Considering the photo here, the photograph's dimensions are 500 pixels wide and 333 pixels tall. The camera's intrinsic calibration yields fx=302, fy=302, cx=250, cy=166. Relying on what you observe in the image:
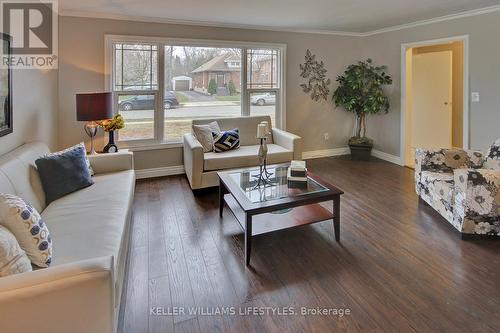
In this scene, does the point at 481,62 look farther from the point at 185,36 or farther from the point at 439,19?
the point at 185,36

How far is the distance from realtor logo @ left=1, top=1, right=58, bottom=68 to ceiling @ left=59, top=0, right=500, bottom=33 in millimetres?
243

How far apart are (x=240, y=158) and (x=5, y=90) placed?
7.92 ft

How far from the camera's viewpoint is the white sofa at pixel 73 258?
3.70 ft

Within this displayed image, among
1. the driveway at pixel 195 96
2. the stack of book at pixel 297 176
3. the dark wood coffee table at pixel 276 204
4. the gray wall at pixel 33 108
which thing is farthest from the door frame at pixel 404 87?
the gray wall at pixel 33 108

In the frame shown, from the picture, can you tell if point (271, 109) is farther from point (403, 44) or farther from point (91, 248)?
point (91, 248)

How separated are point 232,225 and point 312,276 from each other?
3.42 ft

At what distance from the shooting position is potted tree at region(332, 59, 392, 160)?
16.8 feet

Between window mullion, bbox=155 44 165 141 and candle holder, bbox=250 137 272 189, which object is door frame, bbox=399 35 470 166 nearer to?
candle holder, bbox=250 137 272 189

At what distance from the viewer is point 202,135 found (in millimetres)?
4121

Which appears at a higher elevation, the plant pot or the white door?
the white door

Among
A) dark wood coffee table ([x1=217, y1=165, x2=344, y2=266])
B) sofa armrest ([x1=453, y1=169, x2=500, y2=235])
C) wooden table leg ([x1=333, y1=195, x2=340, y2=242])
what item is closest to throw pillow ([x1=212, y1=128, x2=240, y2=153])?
dark wood coffee table ([x1=217, y1=165, x2=344, y2=266])

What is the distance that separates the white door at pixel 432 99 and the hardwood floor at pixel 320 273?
2776 millimetres

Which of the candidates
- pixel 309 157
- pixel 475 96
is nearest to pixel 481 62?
pixel 475 96

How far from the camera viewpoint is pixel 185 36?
14.3 feet
